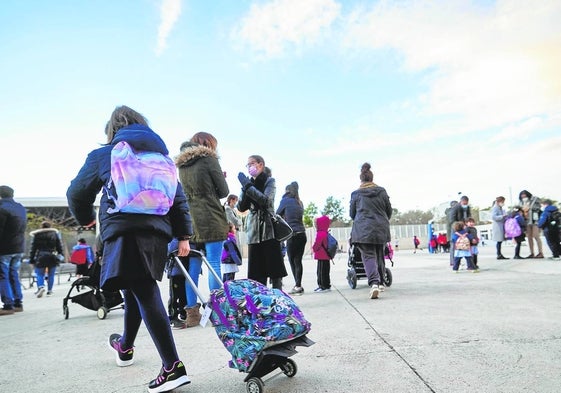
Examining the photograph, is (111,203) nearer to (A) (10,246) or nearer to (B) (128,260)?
(B) (128,260)

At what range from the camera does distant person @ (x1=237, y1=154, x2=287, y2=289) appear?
17.3 feet

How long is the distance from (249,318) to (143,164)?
1134 millimetres

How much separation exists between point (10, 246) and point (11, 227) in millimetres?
327

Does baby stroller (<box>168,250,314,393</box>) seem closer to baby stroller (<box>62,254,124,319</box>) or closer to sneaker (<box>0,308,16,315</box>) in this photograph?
baby stroller (<box>62,254,124,319</box>)

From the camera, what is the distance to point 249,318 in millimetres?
2588

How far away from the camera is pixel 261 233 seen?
5293mm

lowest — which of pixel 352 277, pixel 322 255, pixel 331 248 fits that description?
pixel 352 277

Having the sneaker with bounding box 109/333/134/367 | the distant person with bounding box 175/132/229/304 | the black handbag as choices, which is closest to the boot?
the distant person with bounding box 175/132/229/304

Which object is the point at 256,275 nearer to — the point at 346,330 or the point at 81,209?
the point at 346,330

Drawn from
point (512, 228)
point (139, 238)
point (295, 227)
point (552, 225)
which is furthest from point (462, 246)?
point (139, 238)

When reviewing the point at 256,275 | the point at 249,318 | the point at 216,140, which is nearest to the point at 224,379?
the point at 249,318

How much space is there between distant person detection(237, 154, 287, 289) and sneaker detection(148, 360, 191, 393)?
2602 millimetres

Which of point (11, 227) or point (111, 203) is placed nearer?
point (111, 203)

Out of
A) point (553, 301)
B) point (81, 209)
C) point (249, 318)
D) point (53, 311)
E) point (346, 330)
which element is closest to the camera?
point (249, 318)
